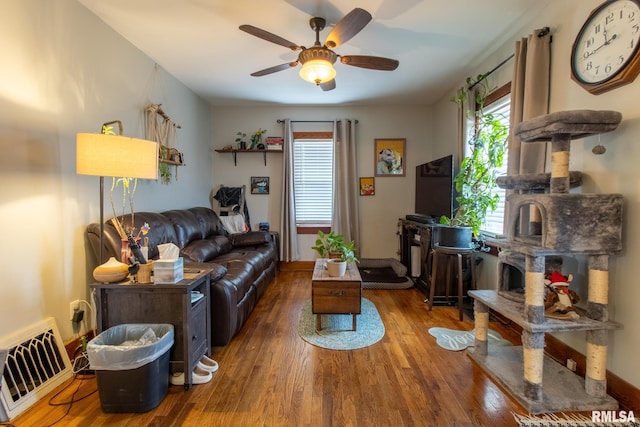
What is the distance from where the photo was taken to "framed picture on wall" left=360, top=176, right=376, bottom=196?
4.72 m

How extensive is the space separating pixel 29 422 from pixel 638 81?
143 inches

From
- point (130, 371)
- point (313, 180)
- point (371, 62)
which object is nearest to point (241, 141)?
point (313, 180)

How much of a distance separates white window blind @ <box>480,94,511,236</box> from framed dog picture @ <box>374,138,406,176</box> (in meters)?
1.69

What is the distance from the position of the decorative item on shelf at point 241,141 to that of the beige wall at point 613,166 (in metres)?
3.74

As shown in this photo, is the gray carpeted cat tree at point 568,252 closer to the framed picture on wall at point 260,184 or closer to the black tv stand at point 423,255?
the black tv stand at point 423,255

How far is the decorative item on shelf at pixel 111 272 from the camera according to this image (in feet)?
5.67

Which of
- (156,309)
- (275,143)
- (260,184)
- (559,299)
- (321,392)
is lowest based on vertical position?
(321,392)

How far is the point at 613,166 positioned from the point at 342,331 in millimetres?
2161

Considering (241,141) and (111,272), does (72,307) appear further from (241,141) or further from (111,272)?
(241,141)

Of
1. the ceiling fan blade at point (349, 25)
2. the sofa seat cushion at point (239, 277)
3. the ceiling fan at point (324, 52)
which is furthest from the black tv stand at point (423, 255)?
the ceiling fan blade at point (349, 25)

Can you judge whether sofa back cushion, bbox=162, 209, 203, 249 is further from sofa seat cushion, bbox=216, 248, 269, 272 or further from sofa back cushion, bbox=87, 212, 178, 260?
sofa seat cushion, bbox=216, 248, 269, 272

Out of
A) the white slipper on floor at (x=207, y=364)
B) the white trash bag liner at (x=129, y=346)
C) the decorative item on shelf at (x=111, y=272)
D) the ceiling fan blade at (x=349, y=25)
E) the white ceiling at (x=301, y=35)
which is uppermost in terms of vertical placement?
the white ceiling at (x=301, y=35)

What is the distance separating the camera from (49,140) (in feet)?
6.27

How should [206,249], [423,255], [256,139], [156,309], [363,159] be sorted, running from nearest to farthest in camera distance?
[156,309], [206,249], [423,255], [256,139], [363,159]
